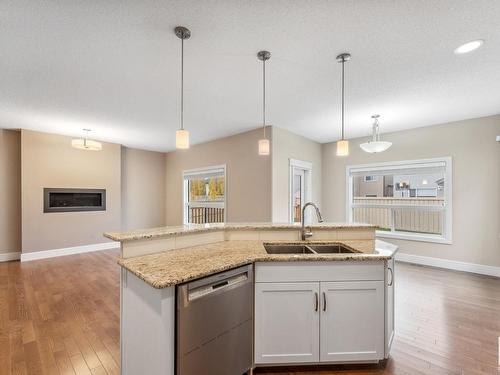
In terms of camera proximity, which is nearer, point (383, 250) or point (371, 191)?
point (383, 250)

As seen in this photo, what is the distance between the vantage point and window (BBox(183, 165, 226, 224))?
5.38 m

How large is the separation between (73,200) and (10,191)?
3.53 feet

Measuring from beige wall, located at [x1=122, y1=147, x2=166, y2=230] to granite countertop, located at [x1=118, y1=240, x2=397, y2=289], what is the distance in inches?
197

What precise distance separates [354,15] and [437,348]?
9.13 ft

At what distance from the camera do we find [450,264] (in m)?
4.05

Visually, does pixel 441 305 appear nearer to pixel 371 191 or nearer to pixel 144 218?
pixel 371 191

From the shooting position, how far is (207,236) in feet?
7.48

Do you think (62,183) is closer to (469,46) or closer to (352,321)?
(352,321)

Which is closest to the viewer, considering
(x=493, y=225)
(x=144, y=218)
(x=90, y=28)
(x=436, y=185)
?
(x=90, y=28)

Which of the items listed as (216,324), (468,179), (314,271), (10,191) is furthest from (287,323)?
(10,191)

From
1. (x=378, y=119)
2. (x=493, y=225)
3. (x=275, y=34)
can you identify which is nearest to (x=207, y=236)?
(x=275, y=34)

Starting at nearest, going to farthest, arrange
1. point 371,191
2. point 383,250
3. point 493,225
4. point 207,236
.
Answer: point 383,250, point 207,236, point 493,225, point 371,191

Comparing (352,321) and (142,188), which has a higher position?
(142,188)

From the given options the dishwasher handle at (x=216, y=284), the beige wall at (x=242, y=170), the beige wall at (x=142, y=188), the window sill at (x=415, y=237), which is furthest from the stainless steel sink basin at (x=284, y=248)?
the beige wall at (x=142, y=188)
